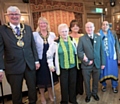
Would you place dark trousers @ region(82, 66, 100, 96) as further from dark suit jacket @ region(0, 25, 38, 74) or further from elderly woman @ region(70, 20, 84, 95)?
dark suit jacket @ region(0, 25, 38, 74)

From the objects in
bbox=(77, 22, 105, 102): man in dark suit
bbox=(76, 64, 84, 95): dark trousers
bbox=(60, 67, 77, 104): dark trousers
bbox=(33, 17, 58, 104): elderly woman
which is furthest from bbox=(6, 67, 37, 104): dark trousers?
bbox=(76, 64, 84, 95): dark trousers

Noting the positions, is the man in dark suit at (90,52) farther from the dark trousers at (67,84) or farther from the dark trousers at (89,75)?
the dark trousers at (67,84)

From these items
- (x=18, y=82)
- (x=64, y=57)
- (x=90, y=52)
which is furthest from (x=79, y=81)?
(x=18, y=82)

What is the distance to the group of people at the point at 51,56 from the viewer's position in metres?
1.79

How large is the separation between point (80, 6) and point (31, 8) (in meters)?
2.24

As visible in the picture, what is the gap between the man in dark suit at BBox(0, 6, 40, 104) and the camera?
1.74 metres

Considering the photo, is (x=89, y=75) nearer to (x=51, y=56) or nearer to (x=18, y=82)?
(x=51, y=56)

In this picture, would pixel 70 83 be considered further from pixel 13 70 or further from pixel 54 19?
pixel 54 19

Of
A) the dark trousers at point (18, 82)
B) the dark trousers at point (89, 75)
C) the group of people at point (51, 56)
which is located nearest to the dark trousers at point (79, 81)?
the group of people at point (51, 56)

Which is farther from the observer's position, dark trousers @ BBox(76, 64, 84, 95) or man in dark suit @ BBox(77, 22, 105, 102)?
dark trousers @ BBox(76, 64, 84, 95)

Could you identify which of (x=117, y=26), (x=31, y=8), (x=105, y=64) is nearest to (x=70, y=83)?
(x=105, y=64)

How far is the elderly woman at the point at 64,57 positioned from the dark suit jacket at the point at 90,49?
15 centimetres

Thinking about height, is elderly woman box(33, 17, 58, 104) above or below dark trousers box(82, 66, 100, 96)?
above

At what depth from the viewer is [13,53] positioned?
5.78 feet
